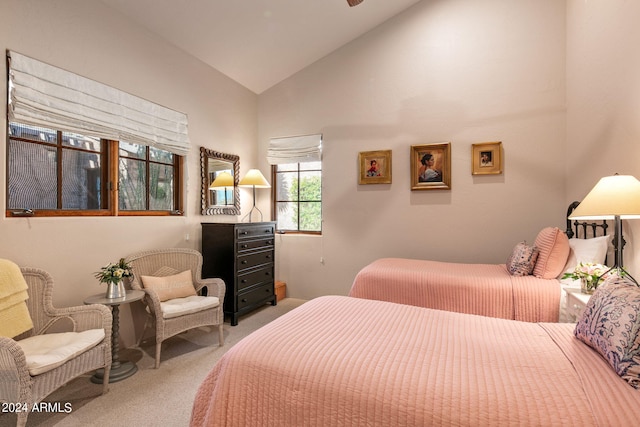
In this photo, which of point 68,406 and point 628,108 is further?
point 628,108

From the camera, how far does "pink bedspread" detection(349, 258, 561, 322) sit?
2357mm

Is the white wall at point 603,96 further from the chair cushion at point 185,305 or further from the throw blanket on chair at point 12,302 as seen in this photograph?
the throw blanket on chair at point 12,302

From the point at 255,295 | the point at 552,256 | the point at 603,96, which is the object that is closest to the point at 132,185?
the point at 255,295

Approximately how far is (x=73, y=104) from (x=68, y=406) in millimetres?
2125

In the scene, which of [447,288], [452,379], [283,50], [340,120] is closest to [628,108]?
[447,288]

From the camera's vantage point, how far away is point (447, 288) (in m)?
2.62

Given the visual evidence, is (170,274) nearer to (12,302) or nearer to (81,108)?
(12,302)

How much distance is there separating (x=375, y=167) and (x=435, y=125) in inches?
34.2

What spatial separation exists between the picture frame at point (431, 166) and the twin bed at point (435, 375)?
248cm

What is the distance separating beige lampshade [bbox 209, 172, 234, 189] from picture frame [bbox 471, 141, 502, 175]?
9.77 feet

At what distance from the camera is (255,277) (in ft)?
12.6

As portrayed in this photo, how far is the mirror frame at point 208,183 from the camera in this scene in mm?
3775

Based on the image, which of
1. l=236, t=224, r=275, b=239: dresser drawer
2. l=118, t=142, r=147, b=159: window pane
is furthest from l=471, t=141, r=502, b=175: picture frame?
l=118, t=142, r=147, b=159: window pane

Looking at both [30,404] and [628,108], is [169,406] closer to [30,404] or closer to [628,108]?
[30,404]
